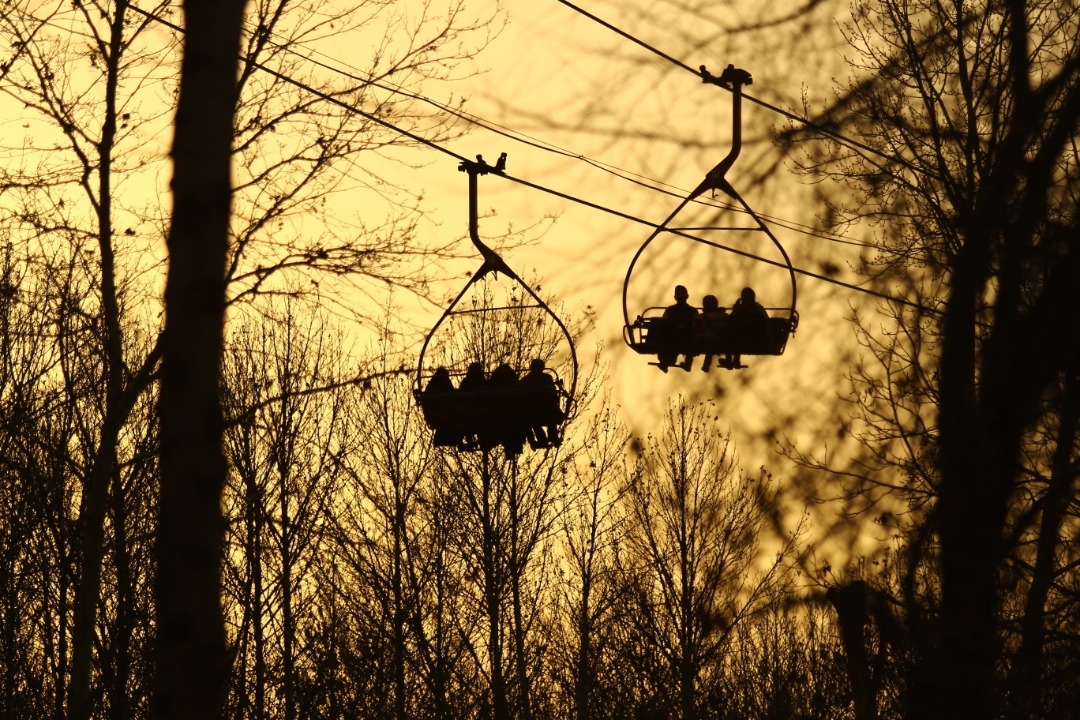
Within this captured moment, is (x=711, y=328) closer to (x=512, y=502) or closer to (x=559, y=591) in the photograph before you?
(x=512, y=502)

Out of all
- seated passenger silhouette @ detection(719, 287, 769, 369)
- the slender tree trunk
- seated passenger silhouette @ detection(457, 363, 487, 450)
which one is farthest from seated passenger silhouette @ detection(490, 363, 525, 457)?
the slender tree trunk

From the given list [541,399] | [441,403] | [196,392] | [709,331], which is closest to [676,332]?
[709,331]

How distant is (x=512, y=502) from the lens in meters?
30.7

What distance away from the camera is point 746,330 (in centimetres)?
1366

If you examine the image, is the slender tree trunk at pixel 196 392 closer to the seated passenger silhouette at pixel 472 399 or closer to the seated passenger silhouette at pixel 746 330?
the seated passenger silhouette at pixel 472 399

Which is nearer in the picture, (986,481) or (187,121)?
(986,481)

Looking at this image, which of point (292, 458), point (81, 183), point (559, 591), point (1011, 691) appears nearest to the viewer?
point (1011, 691)

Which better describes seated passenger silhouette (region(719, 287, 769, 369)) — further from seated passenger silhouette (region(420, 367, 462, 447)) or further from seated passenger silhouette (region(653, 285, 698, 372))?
seated passenger silhouette (region(420, 367, 462, 447))

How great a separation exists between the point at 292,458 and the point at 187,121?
67.2 ft

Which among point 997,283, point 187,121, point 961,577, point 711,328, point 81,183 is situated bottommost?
point 961,577

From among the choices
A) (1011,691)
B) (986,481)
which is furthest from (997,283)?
(1011,691)

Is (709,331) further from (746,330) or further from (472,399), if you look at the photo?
(472,399)

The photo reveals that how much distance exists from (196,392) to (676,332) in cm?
722

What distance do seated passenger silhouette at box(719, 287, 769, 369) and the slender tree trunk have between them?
273 inches
